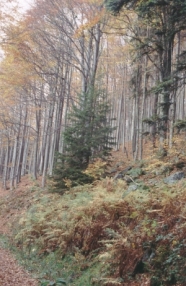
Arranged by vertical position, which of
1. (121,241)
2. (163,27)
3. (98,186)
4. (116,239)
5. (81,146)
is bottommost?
(116,239)

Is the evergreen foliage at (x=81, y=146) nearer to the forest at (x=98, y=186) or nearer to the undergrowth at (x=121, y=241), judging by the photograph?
the forest at (x=98, y=186)

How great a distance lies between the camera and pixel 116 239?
5844mm

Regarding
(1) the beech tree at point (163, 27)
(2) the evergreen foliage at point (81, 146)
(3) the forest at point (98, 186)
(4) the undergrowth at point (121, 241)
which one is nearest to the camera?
(4) the undergrowth at point (121, 241)

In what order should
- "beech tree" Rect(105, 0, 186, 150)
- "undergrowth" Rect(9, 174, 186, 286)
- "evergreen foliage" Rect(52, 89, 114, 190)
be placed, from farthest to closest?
"evergreen foliage" Rect(52, 89, 114, 190)
"beech tree" Rect(105, 0, 186, 150)
"undergrowth" Rect(9, 174, 186, 286)

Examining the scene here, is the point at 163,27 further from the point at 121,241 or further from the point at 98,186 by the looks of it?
the point at 121,241

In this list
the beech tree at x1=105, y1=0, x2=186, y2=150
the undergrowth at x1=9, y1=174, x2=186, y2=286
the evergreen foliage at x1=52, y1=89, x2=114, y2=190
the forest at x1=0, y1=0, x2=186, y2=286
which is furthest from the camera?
the evergreen foliage at x1=52, y1=89, x2=114, y2=190

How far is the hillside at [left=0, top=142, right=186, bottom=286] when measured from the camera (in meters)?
4.85

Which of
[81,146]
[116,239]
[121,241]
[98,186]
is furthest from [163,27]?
[121,241]

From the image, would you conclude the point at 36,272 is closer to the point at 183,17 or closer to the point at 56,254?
the point at 56,254

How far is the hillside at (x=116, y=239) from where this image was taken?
485 centimetres

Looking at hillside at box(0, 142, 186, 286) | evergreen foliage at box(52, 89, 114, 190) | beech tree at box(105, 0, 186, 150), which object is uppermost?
beech tree at box(105, 0, 186, 150)

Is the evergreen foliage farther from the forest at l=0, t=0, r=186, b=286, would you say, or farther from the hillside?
the hillside

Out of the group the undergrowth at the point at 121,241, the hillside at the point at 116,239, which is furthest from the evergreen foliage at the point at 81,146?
the undergrowth at the point at 121,241

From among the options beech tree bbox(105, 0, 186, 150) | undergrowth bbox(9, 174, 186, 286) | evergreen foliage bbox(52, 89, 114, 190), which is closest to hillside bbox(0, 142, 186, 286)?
undergrowth bbox(9, 174, 186, 286)
